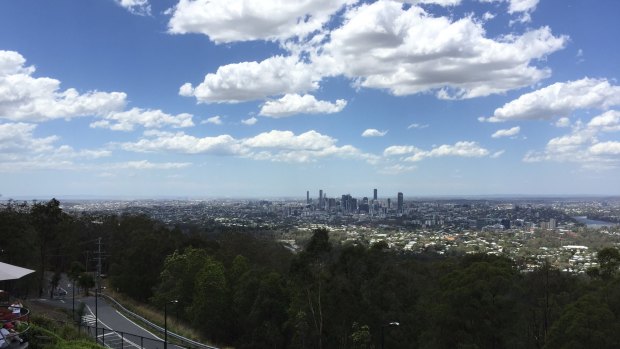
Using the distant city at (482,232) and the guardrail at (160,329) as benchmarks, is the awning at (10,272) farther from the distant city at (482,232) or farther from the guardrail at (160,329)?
the distant city at (482,232)

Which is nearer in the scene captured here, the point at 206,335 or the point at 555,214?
the point at 206,335

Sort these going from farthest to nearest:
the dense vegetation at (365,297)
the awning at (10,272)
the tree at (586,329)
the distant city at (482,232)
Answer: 1. the distant city at (482,232)
2. the dense vegetation at (365,297)
3. the tree at (586,329)
4. the awning at (10,272)

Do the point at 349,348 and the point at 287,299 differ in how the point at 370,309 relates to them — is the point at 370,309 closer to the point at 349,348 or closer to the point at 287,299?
the point at 349,348

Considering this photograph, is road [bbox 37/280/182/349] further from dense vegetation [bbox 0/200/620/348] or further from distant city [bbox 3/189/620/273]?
distant city [bbox 3/189/620/273]

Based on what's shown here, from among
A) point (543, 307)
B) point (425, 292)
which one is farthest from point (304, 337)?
point (543, 307)

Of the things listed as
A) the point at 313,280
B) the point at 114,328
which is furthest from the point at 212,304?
the point at 313,280

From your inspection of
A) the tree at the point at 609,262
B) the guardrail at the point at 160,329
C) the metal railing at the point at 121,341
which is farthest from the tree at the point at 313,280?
the tree at the point at 609,262

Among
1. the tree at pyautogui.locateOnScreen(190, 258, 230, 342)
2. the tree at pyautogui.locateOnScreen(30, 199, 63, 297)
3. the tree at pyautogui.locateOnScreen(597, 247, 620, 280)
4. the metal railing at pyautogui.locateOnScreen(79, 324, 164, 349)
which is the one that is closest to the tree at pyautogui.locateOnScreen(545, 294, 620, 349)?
the tree at pyautogui.locateOnScreen(597, 247, 620, 280)

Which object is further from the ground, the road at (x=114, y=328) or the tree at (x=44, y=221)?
the tree at (x=44, y=221)

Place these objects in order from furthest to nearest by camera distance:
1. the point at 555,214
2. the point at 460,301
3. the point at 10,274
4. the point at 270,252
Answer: the point at 555,214 → the point at 270,252 → the point at 460,301 → the point at 10,274
